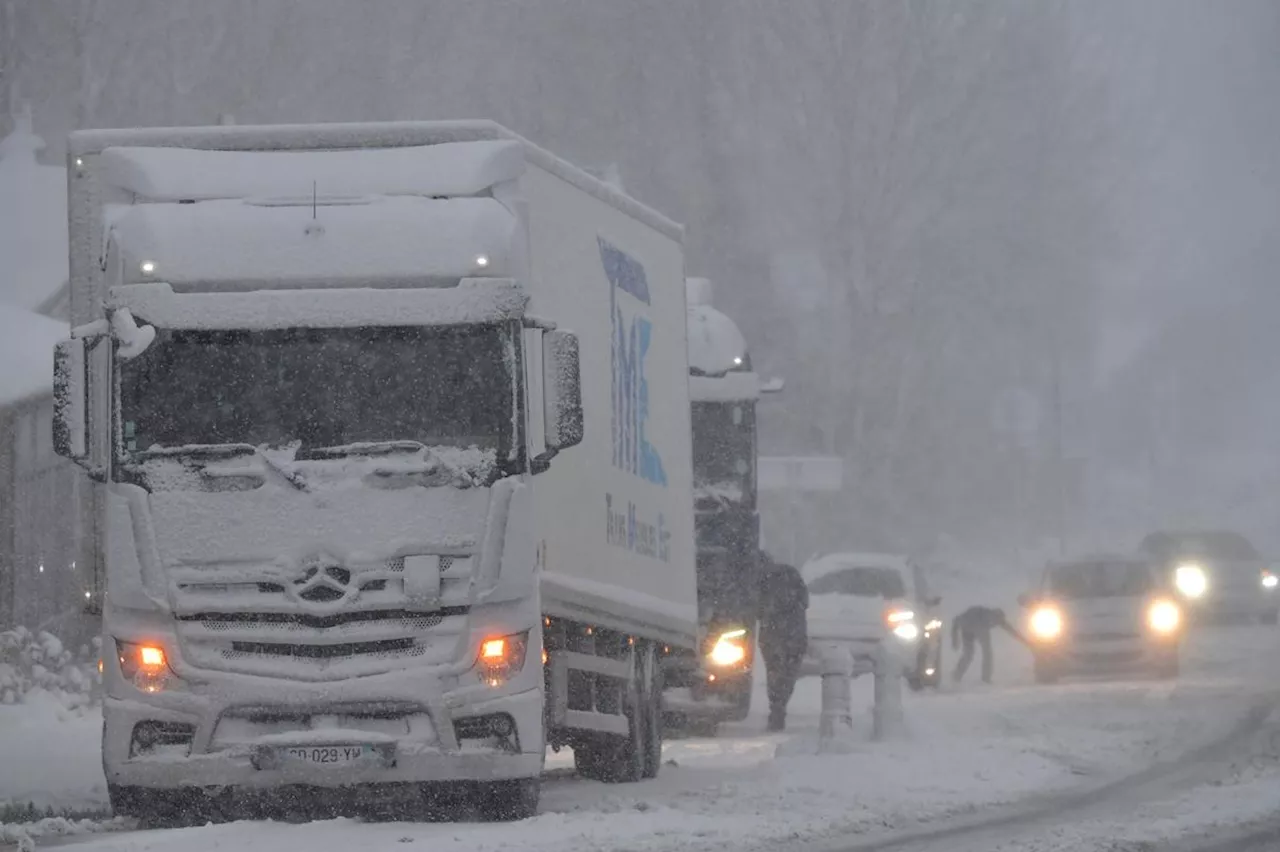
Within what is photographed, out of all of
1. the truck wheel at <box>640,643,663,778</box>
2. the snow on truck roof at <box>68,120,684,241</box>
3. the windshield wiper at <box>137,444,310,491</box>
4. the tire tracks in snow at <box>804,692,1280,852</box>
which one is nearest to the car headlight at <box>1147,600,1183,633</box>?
the tire tracks in snow at <box>804,692,1280,852</box>

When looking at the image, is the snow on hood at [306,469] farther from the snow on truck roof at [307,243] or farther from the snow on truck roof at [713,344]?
the snow on truck roof at [713,344]

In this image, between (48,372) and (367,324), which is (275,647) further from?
(48,372)

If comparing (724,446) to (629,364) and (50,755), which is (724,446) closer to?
(629,364)

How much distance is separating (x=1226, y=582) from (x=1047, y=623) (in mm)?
13708

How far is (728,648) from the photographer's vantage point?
65.6ft

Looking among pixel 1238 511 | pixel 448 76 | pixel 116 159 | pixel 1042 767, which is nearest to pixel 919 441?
pixel 448 76

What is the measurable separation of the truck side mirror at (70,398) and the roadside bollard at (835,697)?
756cm

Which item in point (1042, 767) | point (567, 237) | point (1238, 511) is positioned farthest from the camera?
point (1238, 511)

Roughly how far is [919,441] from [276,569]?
167 feet

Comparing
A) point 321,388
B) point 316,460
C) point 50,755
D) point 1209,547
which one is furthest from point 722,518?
point 1209,547

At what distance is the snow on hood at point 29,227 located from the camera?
3481 cm

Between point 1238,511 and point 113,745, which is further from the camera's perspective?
point 1238,511

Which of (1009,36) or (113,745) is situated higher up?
(1009,36)

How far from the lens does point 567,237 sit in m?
13.6
